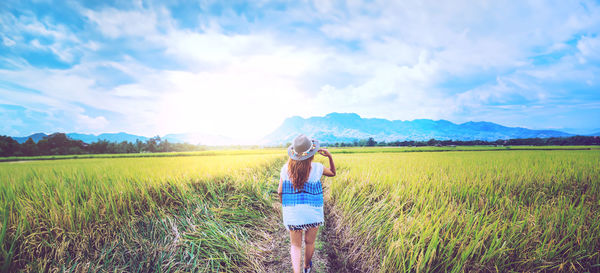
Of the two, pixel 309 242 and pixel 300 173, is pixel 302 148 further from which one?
pixel 309 242

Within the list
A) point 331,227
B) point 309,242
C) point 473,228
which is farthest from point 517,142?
point 309,242

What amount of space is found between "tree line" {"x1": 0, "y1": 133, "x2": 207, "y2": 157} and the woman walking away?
3511 cm

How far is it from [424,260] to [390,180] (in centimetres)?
251

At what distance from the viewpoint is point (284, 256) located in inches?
124

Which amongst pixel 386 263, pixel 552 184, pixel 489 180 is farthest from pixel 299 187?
pixel 552 184

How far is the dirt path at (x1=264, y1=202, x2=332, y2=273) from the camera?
2842mm

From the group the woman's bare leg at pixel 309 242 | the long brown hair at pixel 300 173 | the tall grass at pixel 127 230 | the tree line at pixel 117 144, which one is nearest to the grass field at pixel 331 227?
the tall grass at pixel 127 230

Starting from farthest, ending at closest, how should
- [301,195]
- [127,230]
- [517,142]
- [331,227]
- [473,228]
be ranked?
[517,142], [331,227], [127,230], [301,195], [473,228]

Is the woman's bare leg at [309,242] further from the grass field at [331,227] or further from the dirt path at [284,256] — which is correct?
the grass field at [331,227]

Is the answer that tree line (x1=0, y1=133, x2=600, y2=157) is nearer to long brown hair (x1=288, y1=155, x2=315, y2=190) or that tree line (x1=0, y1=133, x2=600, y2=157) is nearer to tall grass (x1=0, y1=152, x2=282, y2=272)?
tall grass (x1=0, y1=152, x2=282, y2=272)

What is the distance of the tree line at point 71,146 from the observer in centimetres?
2267

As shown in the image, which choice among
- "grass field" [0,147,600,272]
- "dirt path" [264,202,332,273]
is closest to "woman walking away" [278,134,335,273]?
"dirt path" [264,202,332,273]

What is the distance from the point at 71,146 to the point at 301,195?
1766 inches

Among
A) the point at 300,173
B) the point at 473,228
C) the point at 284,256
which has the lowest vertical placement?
the point at 284,256
